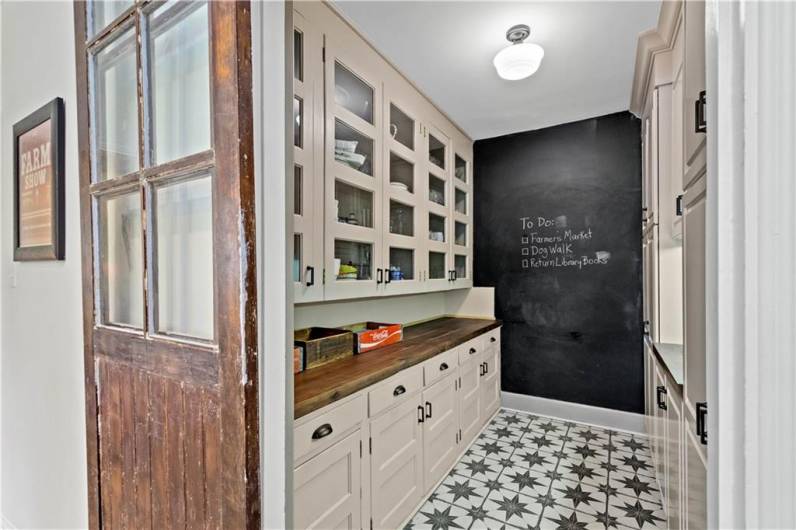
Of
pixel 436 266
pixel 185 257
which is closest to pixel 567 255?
pixel 436 266

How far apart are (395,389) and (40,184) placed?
1.68 metres

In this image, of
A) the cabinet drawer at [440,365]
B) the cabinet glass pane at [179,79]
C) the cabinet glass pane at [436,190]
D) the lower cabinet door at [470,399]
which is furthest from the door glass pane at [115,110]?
the lower cabinet door at [470,399]

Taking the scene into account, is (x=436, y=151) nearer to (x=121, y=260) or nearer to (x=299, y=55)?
(x=299, y=55)

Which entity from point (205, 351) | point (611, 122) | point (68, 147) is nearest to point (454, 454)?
point (205, 351)

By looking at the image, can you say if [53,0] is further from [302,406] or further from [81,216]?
[302,406]

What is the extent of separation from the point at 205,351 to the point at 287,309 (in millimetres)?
200

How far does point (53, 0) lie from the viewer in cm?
140

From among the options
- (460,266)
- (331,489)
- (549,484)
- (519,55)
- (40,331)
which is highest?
(519,55)

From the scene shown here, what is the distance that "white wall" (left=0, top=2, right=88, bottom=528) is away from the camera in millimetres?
1332

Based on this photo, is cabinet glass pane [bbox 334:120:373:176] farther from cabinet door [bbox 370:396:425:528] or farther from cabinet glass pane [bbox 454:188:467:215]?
cabinet glass pane [bbox 454:188:467:215]

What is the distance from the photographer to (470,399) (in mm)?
2723

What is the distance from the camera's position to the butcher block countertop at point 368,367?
1365mm

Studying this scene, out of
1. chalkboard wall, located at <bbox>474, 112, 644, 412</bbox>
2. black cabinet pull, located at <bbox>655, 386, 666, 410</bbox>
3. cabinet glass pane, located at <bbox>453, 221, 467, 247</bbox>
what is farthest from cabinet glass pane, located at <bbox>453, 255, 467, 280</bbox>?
black cabinet pull, located at <bbox>655, 386, 666, 410</bbox>

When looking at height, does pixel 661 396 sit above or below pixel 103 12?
below
